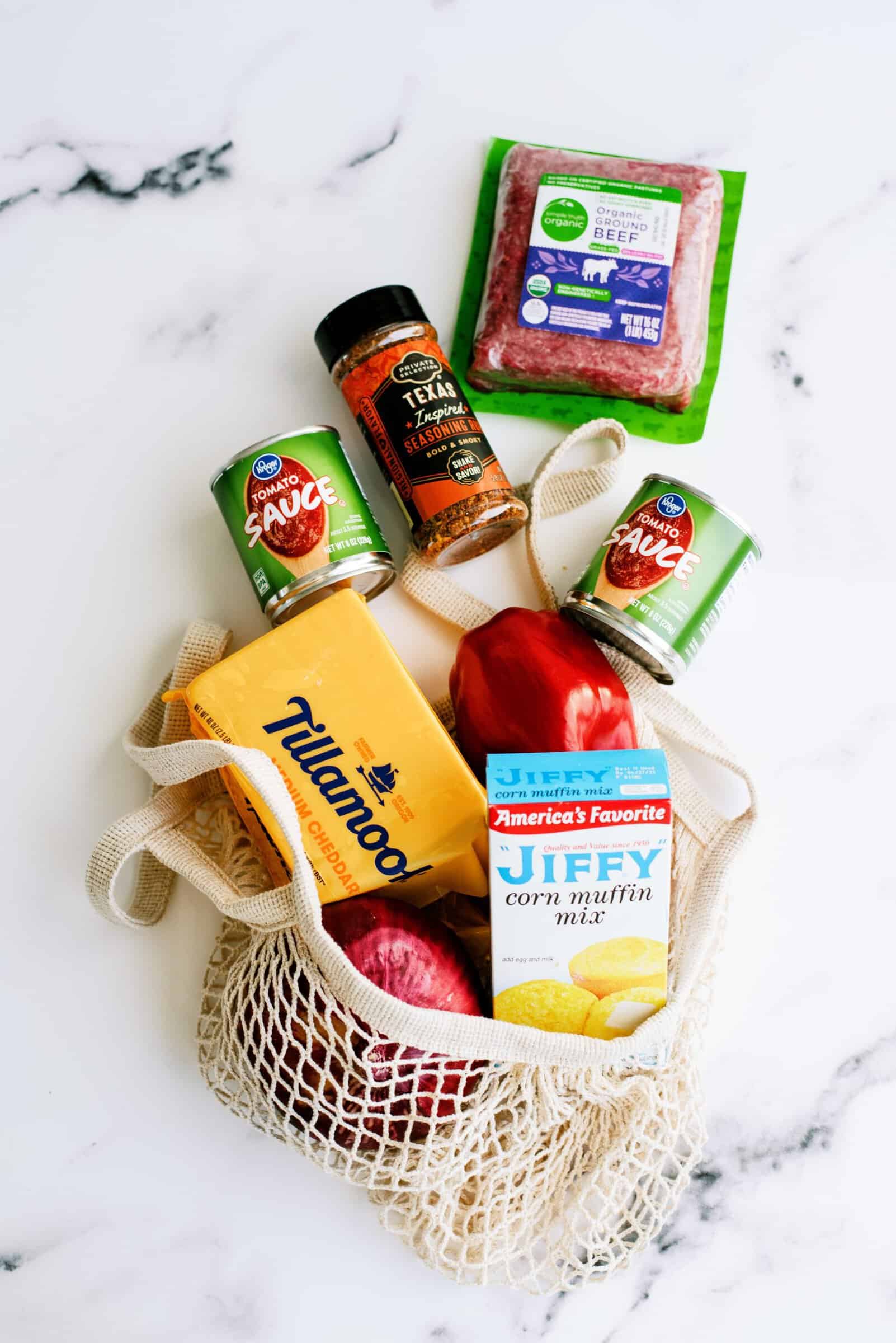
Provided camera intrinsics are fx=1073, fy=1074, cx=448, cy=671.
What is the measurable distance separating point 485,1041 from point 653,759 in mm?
217

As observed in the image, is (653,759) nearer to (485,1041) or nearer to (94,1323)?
(485,1041)

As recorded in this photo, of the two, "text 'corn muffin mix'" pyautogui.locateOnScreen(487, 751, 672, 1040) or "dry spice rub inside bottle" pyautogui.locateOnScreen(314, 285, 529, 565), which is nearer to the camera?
"text 'corn muffin mix'" pyautogui.locateOnScreen(487, 751, 672, 1040)

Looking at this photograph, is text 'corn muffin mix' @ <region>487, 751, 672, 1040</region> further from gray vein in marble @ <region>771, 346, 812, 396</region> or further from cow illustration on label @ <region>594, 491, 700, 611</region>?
gray vein in marble @ <region>771, 346, 812, 396</region>

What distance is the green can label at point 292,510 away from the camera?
0.78 meters

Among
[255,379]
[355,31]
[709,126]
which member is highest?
[355,31]

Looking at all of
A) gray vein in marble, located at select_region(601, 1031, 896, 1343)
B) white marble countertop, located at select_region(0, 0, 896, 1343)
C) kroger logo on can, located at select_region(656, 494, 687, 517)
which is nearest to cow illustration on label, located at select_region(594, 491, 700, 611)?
kroger logo on can, located at select_region(656, 494, 687, 517)

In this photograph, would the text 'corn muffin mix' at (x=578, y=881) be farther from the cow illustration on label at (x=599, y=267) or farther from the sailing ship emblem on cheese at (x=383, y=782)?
the cow illustration on label at (x=599, y=267)

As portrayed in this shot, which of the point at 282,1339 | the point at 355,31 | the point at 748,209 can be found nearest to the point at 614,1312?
the point at 282,1339

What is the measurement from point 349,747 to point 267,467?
0.21 m

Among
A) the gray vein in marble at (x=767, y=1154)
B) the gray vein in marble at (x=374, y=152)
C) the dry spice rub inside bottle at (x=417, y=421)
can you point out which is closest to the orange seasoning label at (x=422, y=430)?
the dry spice rub inside bottle at (x=417, y=421)

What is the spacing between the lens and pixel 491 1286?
2.78ft

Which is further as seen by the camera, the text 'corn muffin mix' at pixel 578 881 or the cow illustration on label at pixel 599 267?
the cow illustration on label at pixel 599 267

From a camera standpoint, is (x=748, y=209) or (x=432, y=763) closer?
(x=432, y=763)

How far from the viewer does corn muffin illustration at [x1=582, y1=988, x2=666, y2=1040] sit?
0.72m
